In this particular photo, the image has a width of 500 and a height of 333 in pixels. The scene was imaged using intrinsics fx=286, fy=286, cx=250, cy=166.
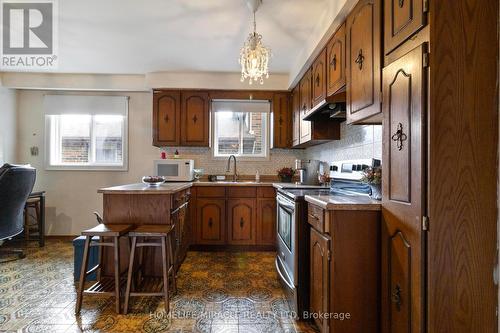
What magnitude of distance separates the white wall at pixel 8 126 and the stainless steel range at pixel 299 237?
14.0 feet

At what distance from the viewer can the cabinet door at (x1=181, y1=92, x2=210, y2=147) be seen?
421 cm

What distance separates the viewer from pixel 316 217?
183 cm

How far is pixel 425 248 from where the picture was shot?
1195 millimetres

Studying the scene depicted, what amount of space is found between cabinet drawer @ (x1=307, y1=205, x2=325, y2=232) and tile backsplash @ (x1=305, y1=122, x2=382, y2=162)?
698 millimetres

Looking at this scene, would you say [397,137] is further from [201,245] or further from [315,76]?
[201,245]

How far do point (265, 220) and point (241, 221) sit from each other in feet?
1.07

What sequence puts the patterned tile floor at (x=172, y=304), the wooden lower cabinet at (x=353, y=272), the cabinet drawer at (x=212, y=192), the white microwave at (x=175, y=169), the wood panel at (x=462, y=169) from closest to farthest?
the wood panel at (x=462, y=169), the wooden lower cabinet at (x=353, y=272), the patterned tile floor at (x=172, y=304), the cabinet drawer at (x=212, y=192), the white microwave at (x=175, y=169)

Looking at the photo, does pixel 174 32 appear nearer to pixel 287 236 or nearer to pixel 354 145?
pixel 354 145

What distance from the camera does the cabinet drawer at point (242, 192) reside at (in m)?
3.90

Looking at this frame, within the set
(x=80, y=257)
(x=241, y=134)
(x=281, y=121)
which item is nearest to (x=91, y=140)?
(x=241, y=134)

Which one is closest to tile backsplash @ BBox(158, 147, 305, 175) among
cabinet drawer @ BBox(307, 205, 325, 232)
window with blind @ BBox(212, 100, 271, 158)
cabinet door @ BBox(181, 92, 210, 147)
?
window with blind @ BBox(212, 100, 271, 158)

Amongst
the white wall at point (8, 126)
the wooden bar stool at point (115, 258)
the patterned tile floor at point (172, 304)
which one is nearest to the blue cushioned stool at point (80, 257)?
the patterned tile floor at point (172, 304)

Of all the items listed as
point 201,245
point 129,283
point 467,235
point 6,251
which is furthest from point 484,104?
point 6,251

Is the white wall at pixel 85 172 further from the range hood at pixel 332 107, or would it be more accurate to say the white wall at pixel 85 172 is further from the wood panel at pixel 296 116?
the range hood at pixel 332 107
